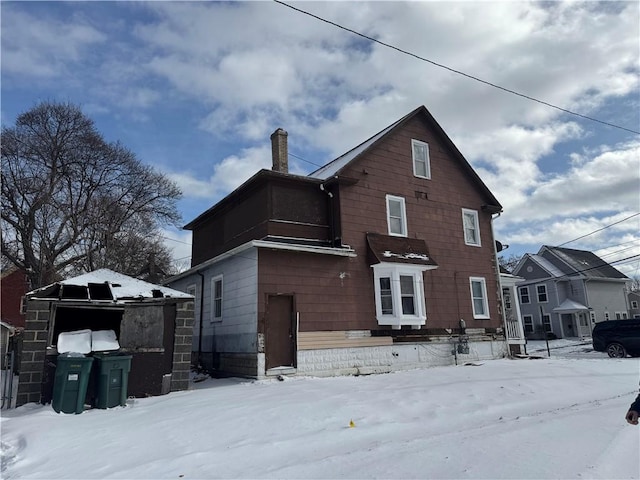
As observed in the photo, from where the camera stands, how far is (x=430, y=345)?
1579 centimetres

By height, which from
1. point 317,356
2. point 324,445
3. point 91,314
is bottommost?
point 324,445

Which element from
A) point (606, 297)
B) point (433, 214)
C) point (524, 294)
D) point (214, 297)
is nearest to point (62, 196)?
point (214, 297)

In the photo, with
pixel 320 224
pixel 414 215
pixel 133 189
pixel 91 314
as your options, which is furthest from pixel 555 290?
pixel 91 314

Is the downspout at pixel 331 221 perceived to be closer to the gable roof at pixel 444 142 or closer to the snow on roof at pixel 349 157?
the snow on roof at pixel 349 157

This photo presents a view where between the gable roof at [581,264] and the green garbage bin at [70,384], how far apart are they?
39573mm

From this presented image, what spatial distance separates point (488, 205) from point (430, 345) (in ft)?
22.8

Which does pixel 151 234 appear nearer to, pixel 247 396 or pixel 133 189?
pixel 133 189

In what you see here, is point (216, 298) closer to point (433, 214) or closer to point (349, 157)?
point (349, 157)

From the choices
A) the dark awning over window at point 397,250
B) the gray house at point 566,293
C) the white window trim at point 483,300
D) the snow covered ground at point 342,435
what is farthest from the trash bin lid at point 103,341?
the gray house at point 566,293

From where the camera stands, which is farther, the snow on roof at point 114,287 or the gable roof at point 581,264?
the gable roof at point 581,264

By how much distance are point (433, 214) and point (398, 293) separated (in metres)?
3.93

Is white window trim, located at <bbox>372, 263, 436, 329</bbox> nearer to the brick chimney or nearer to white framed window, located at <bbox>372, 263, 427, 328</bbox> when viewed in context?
white framed window, located at <bbox>372, 263, 427, 328</bbox>

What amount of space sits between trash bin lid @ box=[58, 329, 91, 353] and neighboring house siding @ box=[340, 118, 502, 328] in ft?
26.8

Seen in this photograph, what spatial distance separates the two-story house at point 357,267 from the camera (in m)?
13.2
